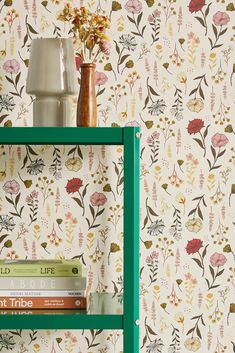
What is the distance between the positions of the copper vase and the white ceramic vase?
30 mm

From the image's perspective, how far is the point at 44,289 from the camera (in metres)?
2.22

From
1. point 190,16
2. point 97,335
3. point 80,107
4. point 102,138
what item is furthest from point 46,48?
point 97,335

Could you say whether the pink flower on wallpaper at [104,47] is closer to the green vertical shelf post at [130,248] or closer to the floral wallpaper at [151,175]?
the floral wallpaper at [151,175]

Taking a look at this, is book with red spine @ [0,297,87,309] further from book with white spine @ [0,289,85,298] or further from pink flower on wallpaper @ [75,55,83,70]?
pink flower on wallpaper @ [75,55,83,70]

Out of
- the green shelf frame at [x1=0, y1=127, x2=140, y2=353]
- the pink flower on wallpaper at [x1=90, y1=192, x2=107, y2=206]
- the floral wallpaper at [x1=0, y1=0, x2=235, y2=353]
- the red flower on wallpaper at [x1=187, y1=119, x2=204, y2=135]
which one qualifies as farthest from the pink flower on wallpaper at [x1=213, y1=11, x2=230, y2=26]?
the pink flower on wallpaper at [x1=90, y1=192, x2=107, y2=206]

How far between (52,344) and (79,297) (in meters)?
0.37

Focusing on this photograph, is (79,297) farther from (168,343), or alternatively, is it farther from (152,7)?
(152,7)

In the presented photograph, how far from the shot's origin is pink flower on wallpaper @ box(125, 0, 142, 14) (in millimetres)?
2531

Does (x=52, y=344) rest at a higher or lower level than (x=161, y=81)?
lower

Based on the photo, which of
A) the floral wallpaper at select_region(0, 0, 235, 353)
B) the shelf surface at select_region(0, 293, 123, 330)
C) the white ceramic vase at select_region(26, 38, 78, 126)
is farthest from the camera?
the floral wallpaper at select_region(0, 0, 235, 353)

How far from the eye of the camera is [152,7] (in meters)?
2.54

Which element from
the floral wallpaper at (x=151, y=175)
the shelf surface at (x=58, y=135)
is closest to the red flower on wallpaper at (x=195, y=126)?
the floral wallpaper at (x=151, y=175)

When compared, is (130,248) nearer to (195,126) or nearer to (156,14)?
(195,126)

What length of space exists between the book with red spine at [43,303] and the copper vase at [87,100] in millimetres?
520
